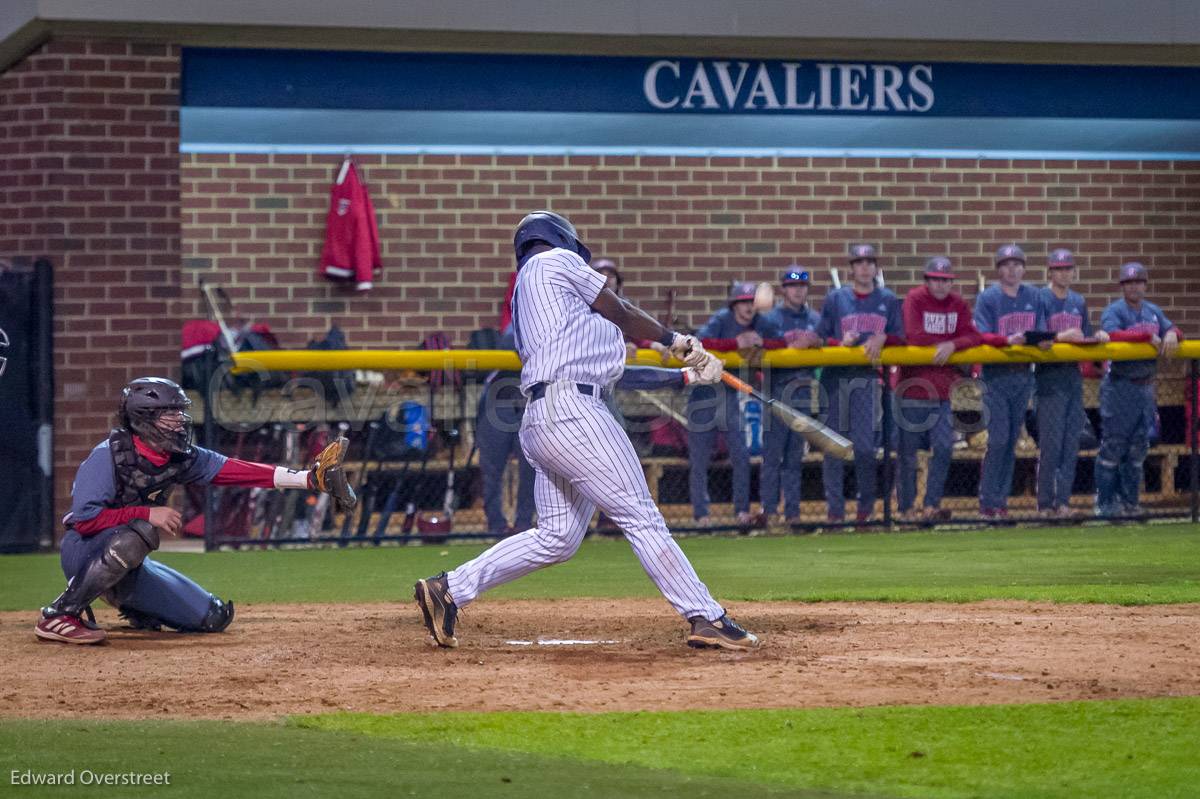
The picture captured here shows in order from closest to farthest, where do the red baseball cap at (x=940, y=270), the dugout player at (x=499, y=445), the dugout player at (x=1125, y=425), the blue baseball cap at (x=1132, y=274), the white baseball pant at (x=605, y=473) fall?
the white baseball pant at (x=605, y=473) → the dugout player at (x=499, y=445) → the dugout player at (x=1125, y=425) → the red baseball cap at (x=940, y=270) → the blue baseball cap at (x=1132, y=274)

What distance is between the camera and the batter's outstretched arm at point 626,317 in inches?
259

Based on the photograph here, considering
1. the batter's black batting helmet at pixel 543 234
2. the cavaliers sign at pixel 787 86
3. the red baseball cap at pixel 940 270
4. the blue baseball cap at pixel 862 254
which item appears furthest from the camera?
the cavaliers sign at pixel 787 86

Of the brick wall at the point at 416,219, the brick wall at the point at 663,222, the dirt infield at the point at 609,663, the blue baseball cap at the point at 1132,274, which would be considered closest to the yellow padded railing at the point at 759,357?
the blue baseball cap at the point at 1132,274

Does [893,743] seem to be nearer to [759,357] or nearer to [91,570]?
[91,570]

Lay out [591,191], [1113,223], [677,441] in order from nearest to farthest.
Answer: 1. [677,441]
2. [591,191]
3. [1113,223]

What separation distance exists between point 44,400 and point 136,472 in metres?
5.35

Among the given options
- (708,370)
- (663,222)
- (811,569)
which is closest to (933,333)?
(811,569)

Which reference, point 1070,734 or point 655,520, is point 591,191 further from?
point 1070,734

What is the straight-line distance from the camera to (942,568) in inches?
395

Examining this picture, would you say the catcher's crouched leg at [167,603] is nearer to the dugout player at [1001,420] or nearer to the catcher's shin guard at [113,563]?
the catcher's shin guard at [113,563]

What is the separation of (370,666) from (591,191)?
9754mm

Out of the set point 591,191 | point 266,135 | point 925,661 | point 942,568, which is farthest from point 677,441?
point 925,661

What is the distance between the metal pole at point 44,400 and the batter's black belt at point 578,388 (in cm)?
671

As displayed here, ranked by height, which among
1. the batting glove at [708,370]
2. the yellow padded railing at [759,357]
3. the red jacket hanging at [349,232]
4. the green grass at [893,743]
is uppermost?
the red jacket hanging at [349,232]
